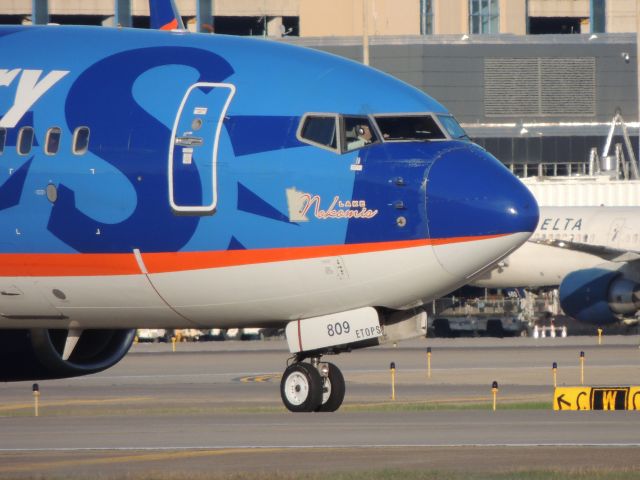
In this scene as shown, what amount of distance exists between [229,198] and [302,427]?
3.45 m

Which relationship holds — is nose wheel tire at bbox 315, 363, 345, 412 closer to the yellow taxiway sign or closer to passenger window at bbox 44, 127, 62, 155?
passenger window at bbox 44, 127, 62, 155

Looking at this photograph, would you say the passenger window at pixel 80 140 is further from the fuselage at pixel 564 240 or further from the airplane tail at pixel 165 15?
the fuselage at pixel 564 240

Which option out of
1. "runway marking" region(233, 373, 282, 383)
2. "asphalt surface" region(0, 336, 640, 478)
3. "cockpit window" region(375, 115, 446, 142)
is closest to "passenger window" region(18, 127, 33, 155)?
"asphalt surface" region(0, 336, 640, 478)

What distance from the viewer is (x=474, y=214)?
2120 centimetres

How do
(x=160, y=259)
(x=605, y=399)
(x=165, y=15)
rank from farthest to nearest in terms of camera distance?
(x=605, y=399)
(x=165, y=15)
(x=160, y=259)

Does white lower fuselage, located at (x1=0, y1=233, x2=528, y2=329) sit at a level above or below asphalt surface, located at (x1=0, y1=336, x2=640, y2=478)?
above

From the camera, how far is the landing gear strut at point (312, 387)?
2330cm

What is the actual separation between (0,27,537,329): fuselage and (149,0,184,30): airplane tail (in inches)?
157

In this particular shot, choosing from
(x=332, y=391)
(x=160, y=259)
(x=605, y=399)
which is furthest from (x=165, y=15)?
(x=605, y=399)

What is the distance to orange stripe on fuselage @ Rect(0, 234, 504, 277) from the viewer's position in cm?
2178

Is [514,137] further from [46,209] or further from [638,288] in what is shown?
[46,209]

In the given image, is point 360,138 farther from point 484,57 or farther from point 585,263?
point 484,57

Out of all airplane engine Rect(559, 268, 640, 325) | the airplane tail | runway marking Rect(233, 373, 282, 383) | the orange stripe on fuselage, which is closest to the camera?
the orange stripe on fuselage

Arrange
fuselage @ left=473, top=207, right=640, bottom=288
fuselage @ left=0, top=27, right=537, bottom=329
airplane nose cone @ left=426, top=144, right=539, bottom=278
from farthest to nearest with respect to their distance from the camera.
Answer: fuselage @ left=473, top=207, right=640, bottom=288 → fuselage @ left=0, top=27, right=537, bottom=329 → airplane nose cone @ left=426, top=144, right=539, bottom=278
